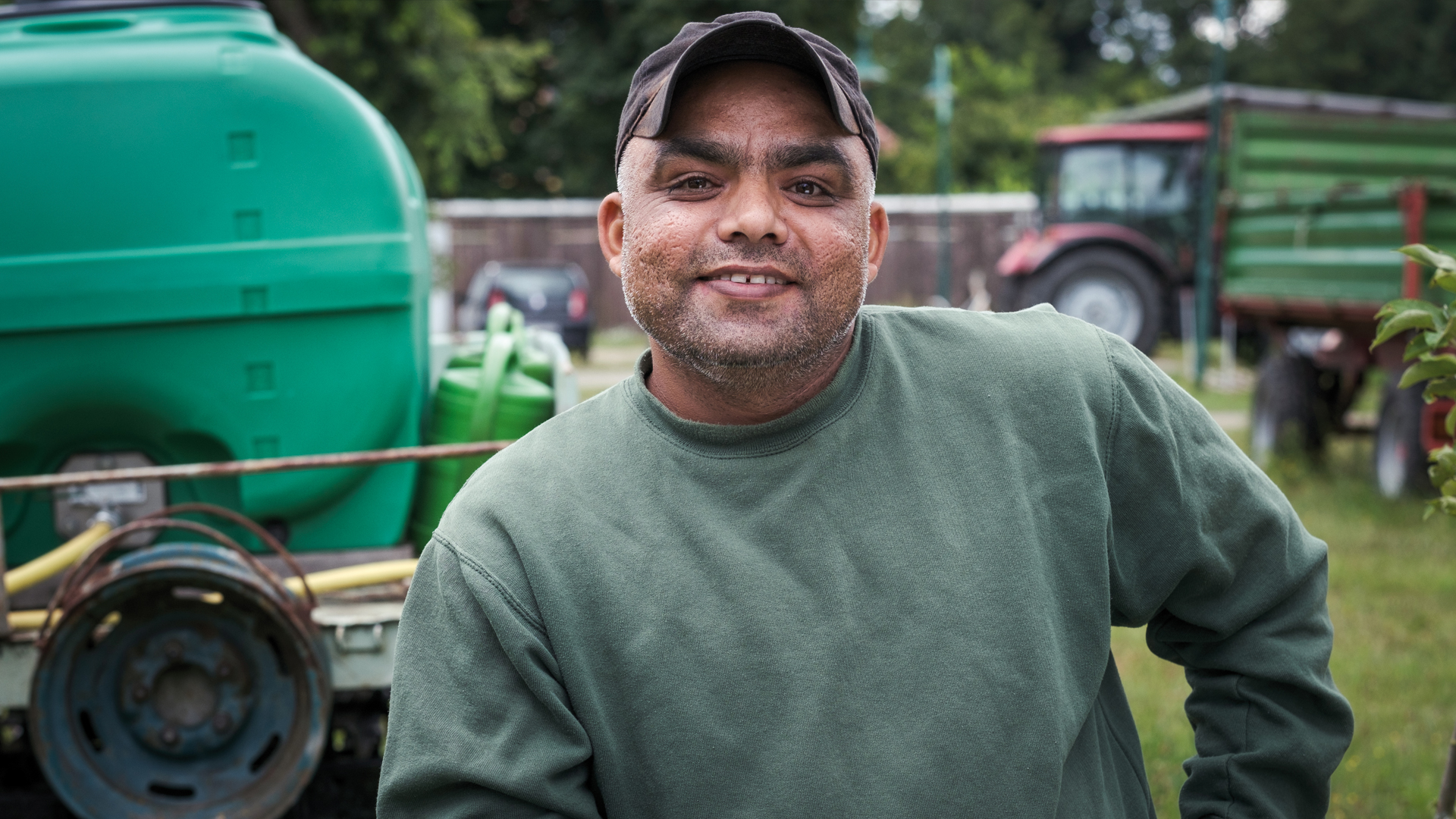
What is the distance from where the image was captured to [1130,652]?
4938 millimetres

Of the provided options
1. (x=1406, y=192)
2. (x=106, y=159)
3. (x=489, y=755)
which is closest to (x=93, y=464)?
(x=106, y=159)

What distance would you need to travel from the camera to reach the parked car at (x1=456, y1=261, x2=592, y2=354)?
17781 millimetres

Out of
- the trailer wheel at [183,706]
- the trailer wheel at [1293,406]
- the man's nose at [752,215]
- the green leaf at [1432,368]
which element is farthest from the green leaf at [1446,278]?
the trailer wheel at [1293,406]

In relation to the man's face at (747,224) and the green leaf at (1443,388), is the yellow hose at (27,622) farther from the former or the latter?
the green leaf at (1443,388)

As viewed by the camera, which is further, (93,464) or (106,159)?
(93,464)

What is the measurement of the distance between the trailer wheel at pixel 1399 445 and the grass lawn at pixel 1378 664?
112mm

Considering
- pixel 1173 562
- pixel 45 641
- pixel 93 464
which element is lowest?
pixel 45 641

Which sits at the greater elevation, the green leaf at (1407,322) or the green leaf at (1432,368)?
the green leaf at (1407,322)

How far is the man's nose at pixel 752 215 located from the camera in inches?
59.6

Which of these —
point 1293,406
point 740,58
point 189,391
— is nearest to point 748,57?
point 740,58

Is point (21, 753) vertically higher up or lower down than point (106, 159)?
lower down

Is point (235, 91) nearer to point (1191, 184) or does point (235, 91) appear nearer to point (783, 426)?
point (783, 426)

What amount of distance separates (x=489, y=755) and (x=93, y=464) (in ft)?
8.48

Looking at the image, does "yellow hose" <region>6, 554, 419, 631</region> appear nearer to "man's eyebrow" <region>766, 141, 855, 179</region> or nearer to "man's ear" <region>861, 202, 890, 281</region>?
"man's ear" <region>861, 202, 890, 281</region>
